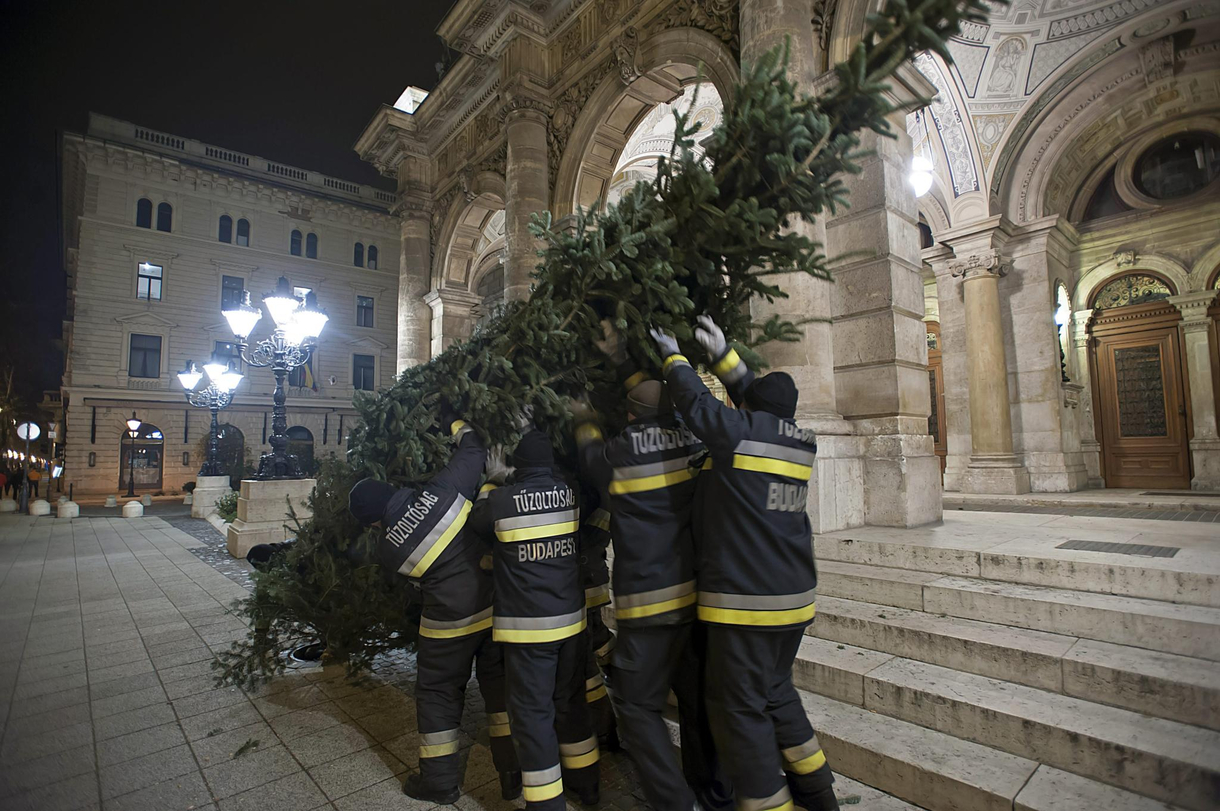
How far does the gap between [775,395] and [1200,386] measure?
11954 millimetres

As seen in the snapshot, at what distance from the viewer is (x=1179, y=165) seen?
10.4 metres

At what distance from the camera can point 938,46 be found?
1893 mm

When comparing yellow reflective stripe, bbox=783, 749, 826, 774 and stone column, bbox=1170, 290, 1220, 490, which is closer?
yellow reflective stripe, bbox=783, 749, 826, 774

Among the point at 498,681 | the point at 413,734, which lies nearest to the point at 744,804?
the point at 498,681

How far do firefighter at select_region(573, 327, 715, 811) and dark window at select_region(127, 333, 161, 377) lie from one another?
31.9 metres

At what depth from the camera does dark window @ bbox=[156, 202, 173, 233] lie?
27375mm

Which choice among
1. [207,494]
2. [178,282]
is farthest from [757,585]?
[178,282]

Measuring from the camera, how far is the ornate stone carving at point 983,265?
10.4 metres

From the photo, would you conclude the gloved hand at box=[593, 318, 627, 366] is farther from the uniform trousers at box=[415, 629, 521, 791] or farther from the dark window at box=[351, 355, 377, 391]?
the dark window at box=[351, 355, 377, 391]

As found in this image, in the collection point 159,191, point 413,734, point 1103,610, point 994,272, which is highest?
point 159,191

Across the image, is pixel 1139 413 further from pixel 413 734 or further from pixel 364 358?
pixel 364 358

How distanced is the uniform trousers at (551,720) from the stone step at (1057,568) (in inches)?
93.2

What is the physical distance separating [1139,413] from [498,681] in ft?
42.7

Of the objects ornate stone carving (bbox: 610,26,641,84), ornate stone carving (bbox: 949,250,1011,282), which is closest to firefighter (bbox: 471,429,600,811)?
ornate stone carving (bbox: 610,26,641,84)
